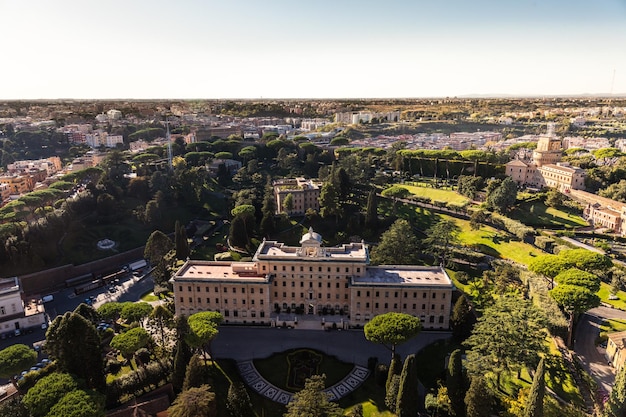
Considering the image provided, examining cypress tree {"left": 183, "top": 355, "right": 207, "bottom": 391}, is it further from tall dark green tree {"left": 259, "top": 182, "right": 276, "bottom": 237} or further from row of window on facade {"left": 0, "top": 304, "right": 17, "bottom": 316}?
tall dark green tree {"left": 259, "top": 182, "right": 276, "bottom": 237}

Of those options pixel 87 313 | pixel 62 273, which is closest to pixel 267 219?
pixel 87 313

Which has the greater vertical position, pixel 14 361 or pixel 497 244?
pixel 497 244

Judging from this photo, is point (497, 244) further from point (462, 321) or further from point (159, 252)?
point (159, 252)

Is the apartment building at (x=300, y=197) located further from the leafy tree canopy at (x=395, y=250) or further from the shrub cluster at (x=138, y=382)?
the shrub cluster at (x=138, y=382)

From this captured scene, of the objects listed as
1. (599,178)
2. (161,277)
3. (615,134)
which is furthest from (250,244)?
(615,134)

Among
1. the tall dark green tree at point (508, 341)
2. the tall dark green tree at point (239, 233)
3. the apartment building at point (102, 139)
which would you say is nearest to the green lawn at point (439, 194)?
the tall dark green tree at point (239, 233)
